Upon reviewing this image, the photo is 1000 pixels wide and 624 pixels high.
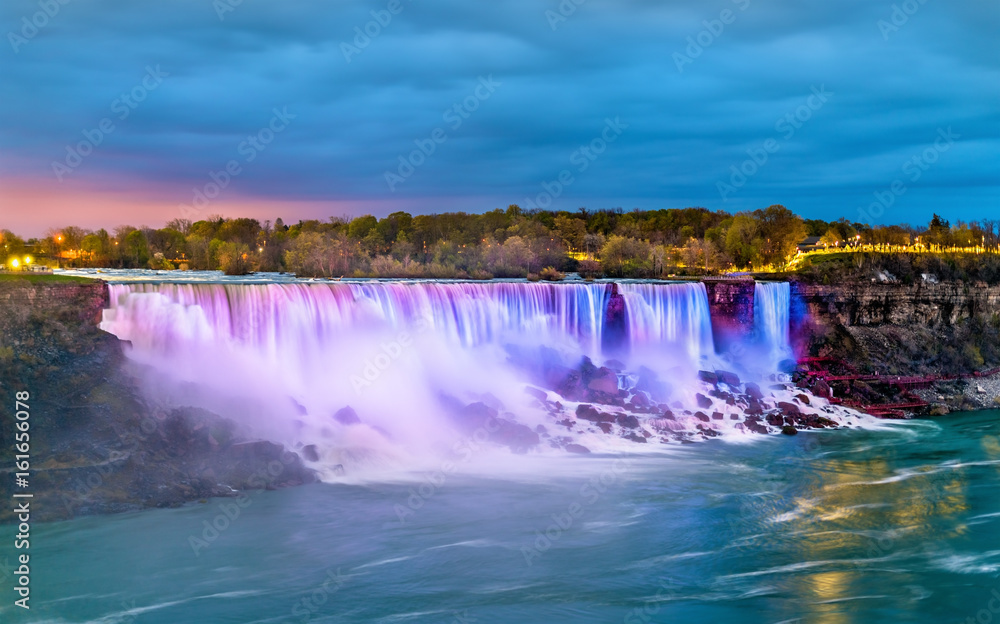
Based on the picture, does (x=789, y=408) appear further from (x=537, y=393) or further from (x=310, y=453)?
(x=310, y=453)

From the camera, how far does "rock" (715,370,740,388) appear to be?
40.4 m

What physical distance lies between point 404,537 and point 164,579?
19.1 feet

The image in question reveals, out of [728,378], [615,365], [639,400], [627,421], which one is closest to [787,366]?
[728,378]

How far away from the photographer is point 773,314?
48.3 m

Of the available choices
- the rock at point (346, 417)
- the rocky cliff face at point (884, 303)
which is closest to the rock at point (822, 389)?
the rocky cliff face at point (884, 303)

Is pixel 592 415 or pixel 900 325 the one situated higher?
pixel 900 325

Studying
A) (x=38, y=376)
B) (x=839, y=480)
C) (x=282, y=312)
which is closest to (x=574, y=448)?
(x=839, y=480)

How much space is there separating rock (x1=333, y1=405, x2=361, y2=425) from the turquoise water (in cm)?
513

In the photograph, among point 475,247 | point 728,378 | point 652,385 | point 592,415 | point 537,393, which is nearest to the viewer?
point 592,415

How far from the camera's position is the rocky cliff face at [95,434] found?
861 inches

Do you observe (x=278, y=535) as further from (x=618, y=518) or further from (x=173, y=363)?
(x=173, y=363)

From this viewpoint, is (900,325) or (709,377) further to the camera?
(900,325)

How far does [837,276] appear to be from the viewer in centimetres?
4866

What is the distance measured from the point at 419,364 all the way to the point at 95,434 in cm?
1538
